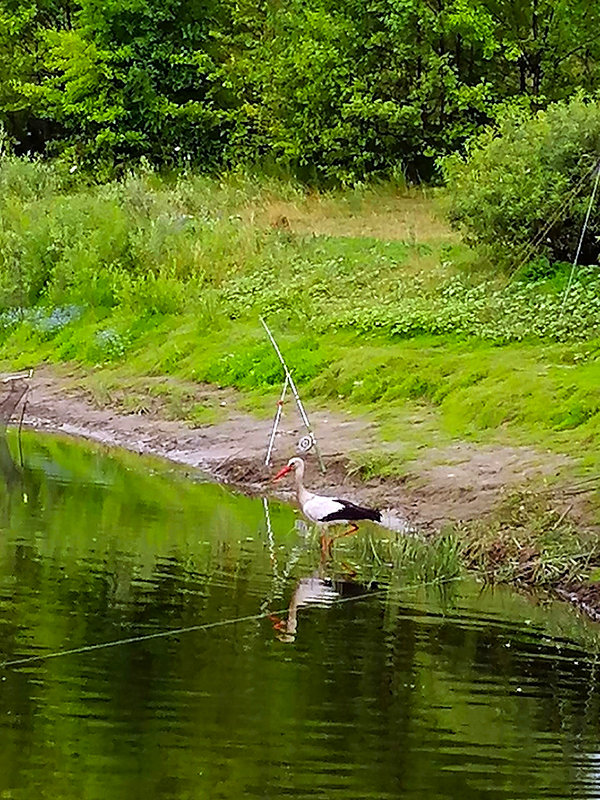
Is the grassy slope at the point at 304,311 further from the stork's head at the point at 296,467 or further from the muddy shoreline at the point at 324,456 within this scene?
the stork's head at the point at 296,467

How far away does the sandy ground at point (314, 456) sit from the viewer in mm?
14109

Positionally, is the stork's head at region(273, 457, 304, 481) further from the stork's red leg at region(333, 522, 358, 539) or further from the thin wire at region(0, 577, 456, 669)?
the thin wire at region(0, 577, 456, 669)

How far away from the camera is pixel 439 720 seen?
845 centimetres

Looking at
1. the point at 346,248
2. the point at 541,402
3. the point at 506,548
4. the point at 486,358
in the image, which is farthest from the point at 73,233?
the point at 506,548

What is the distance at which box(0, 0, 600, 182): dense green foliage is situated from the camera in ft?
111

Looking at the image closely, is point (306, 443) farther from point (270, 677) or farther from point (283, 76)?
point (283, 76)

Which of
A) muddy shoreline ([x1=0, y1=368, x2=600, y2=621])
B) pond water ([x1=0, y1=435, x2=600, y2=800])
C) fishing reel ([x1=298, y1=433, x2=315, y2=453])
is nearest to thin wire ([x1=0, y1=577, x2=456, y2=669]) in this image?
pond water ([x1=0, y1=435, x2=600, y2=800])

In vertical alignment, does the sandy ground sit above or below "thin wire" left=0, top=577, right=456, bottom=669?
below

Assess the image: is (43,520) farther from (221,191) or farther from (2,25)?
(2,25)

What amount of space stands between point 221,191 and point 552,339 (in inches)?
548

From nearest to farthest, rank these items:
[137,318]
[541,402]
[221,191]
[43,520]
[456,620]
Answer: [456,620] → [43,520] → [541,402] → [137,318] → [221,191]

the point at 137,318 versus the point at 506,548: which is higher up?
the point at 506,548

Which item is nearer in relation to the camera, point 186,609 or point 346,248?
point 186,609

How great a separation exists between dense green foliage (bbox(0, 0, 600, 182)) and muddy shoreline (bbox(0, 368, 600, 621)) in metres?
14.3
